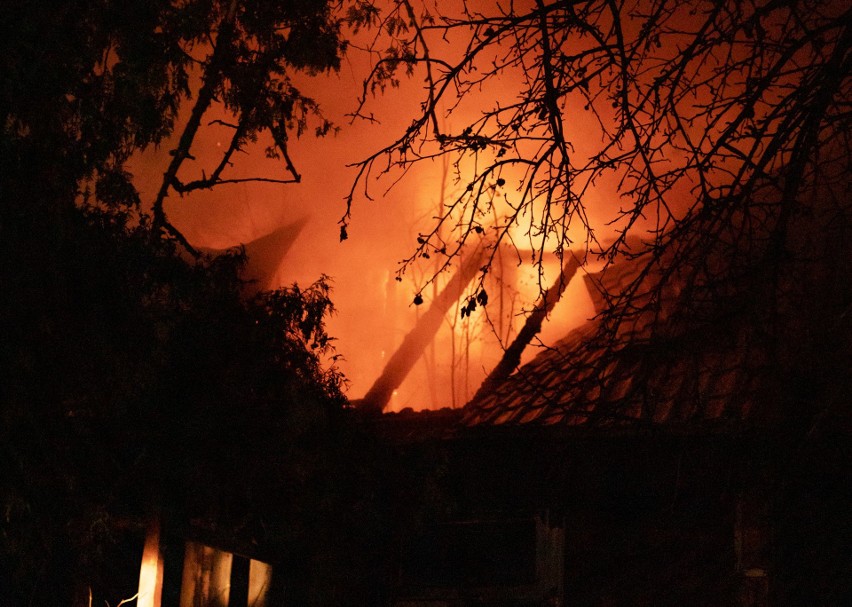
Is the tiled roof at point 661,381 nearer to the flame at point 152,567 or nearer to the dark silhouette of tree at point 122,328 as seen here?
the dark silhouette of tree at point 122,328

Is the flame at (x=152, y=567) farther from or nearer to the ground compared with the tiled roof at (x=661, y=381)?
nearer to the ground

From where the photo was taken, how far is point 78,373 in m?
6.16

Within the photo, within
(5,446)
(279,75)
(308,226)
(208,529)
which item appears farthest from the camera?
(308,226)

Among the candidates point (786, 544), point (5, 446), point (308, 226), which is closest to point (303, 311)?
point (5, 446)

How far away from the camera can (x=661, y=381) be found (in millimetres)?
5309

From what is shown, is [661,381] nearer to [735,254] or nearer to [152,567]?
[735,254]

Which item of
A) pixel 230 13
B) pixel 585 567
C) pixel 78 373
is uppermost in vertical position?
pixel 230 13

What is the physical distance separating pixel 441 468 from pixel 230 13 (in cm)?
475

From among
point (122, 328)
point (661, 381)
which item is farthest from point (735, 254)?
point (122, 328)

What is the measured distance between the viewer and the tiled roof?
5.47m

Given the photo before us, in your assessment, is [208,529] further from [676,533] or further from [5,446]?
[676,533]

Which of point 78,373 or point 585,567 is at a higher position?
point 78,373

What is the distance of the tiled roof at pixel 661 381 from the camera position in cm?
547

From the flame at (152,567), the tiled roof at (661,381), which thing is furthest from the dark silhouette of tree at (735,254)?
the flame at (152,567)
